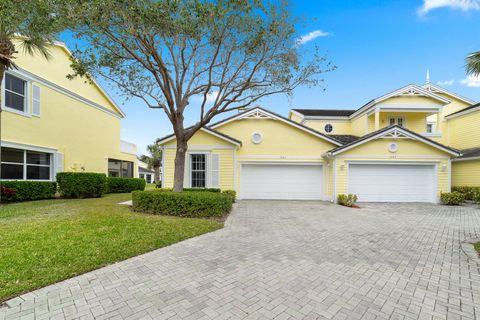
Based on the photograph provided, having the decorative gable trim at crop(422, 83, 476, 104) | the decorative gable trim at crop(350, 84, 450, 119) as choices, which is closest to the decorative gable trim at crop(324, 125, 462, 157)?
the decorative gable trim at crop(350, 84, 450, 119)

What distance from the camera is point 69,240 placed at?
5.06m

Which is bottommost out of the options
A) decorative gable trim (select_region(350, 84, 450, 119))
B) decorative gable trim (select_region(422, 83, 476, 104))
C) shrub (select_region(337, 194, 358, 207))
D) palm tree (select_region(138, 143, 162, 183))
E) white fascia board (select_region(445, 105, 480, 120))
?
shrub (select_region(337, 194, 358, 207))

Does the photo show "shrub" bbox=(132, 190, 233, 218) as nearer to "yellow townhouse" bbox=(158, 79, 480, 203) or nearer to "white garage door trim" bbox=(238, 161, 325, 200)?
"yellow townhouse" bbox=(158, 79, 480, 203)

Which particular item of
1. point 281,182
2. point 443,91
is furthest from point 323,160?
point 443,91

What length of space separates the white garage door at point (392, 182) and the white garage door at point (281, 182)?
2.02 m

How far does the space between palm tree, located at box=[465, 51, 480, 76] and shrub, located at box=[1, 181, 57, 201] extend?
61.7ft

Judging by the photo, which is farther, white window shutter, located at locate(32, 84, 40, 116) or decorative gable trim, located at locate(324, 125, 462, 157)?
decorative gable trim, located at locate(324, 125, 462, 157)

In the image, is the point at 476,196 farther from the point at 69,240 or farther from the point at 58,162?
the point at 58,162

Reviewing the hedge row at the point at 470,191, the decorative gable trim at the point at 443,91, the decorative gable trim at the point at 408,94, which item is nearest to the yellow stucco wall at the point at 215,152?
the decorative gable trim at the point at 408,94

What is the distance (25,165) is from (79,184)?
2584 mm

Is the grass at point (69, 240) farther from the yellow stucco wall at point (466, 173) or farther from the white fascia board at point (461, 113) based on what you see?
the white fascia board at point (461, 113)

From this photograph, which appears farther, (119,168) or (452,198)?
(119,168)

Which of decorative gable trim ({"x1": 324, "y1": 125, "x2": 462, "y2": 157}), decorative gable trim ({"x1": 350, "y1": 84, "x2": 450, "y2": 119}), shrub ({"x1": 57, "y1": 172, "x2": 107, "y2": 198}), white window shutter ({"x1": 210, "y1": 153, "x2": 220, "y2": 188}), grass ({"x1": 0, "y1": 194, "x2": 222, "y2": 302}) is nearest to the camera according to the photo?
grass ({"x1": 0, "y1": 194, "x2": 222, "y2": 302})

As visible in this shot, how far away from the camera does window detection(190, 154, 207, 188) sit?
1324 cm
